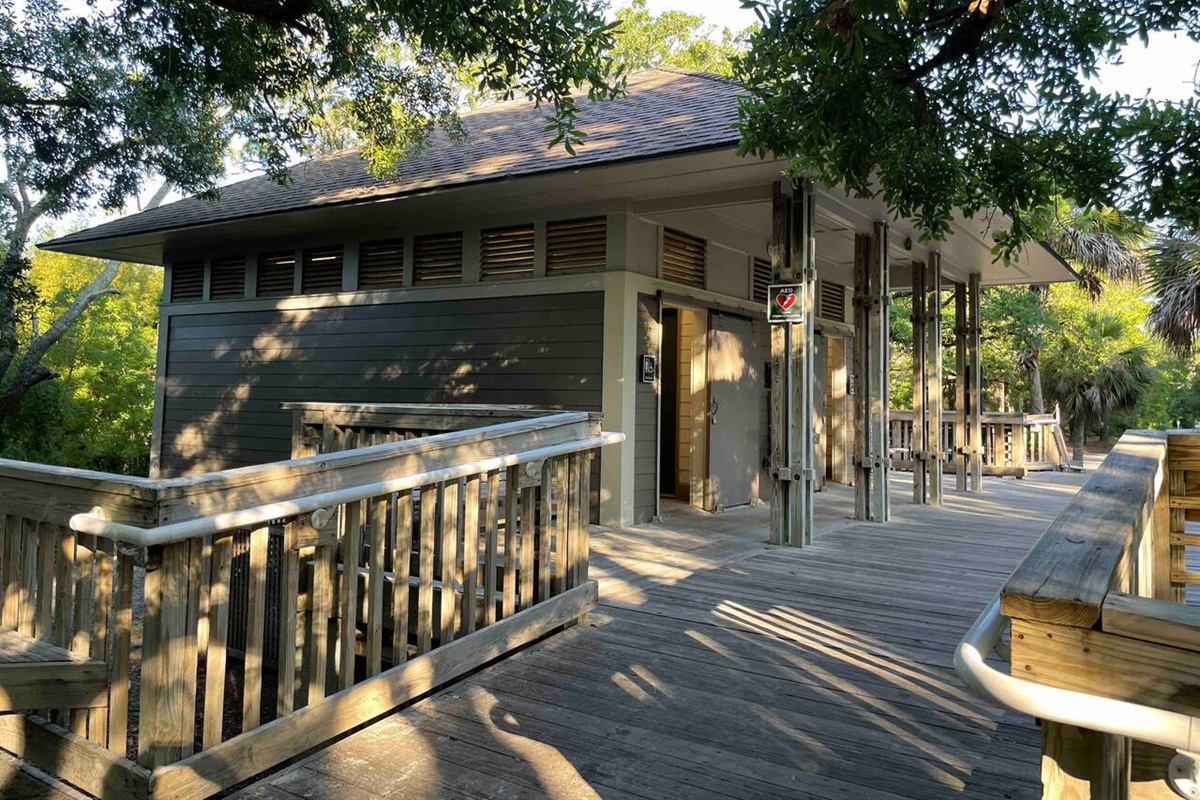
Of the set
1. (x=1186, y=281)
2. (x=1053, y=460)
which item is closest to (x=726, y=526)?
(x=1186, y=281)

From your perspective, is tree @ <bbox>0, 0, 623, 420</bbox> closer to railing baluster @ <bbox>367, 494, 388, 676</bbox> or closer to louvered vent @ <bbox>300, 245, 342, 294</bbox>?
louvered vent @ <bbox>300, 245, 342, 294</bbox>

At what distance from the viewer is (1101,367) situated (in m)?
16.4

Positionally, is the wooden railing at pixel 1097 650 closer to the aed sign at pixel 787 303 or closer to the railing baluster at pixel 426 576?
the railing baluster at pixel 426 576

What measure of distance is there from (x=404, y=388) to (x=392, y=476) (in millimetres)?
5288

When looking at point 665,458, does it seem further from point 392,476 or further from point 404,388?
point 392,476

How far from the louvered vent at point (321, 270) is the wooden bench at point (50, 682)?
270 inches

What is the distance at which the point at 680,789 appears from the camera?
2.11 meters

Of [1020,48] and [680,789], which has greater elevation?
[1020,48]

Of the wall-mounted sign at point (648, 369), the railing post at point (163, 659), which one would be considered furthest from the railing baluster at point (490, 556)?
the wall-mounted sign at point (648, 369)

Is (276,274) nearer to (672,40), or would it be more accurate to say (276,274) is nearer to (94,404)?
(94,404)

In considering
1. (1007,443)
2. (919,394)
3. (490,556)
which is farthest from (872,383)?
(1007,443)

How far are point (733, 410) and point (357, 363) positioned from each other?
4192 mm

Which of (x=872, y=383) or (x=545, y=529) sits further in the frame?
(x=872, y=383)

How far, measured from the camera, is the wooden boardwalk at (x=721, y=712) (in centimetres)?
215
